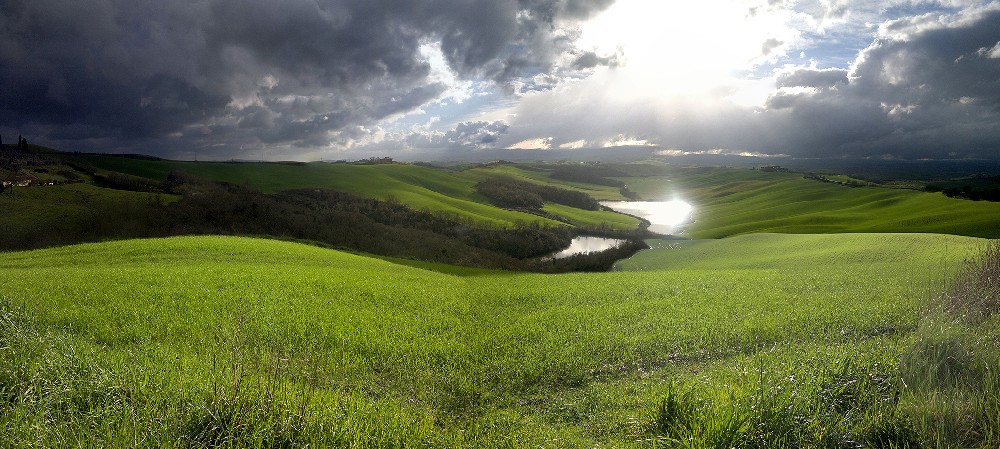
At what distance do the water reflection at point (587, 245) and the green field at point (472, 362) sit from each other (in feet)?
175

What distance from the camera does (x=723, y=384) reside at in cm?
830

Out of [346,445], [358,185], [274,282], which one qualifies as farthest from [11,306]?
[358,185]

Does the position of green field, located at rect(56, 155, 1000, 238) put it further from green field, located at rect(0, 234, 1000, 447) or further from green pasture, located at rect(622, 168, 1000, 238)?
green field, located at rect(0, 234, 1000, 447)

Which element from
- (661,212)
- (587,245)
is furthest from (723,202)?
(587,245)

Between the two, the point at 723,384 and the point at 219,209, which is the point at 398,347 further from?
the point at 219,209

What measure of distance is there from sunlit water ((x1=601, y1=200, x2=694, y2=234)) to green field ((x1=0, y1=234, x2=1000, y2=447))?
8167 cm

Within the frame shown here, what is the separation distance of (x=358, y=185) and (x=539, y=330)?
4280 inches

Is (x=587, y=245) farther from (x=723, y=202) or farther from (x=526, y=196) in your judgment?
(x=723, y=202)

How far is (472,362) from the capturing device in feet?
38.7

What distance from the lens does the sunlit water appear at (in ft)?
338

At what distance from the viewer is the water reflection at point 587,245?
3009 inches

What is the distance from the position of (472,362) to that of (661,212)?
132 m

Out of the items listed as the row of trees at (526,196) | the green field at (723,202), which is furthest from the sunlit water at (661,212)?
the row of trees at (526,196)

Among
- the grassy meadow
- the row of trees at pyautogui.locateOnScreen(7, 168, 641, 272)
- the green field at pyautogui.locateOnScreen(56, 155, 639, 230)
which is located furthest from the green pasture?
the grassy meadow
